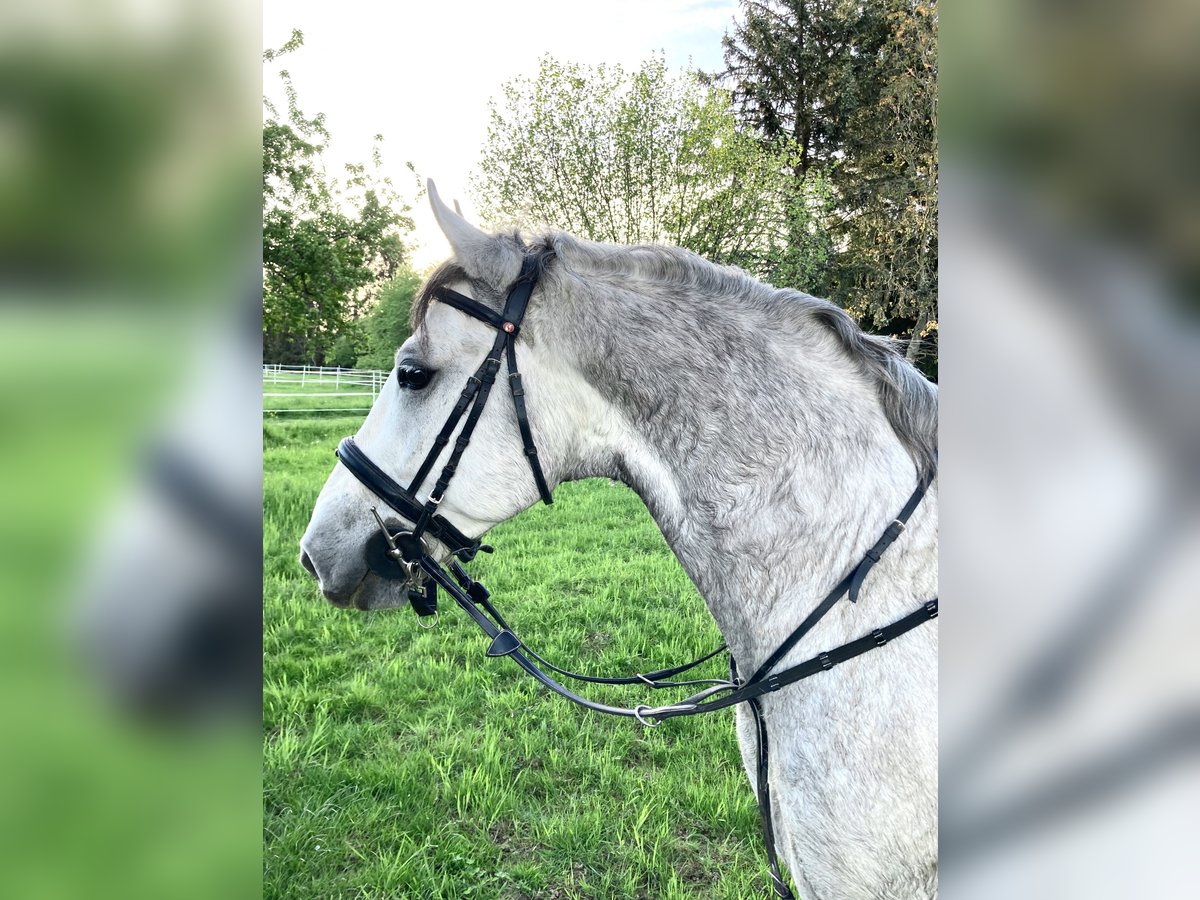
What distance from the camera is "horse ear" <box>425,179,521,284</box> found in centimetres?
171

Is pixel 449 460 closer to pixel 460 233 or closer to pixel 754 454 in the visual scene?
pixel 460 233

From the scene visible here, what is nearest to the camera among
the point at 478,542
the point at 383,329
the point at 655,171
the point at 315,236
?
the point at 478,542

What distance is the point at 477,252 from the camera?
172 centimetres

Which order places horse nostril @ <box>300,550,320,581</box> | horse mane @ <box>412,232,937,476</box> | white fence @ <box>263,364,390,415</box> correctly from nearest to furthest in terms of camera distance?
horse mane @ <box>412,232,937,476</box> → horse nostril @ <box>300,550,320,581</box> → white fence @ <box>263,364,390,415</box>

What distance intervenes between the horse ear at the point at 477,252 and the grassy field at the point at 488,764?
2.41m

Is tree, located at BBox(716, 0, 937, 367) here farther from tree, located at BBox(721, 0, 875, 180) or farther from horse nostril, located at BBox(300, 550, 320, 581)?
horse nostril, located at BBox(300, 550, 320, 581)

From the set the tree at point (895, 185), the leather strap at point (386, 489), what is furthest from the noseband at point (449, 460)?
the tree at point (895, 185)

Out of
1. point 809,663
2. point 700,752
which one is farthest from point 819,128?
point 809,663

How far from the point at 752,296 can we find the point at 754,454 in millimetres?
447
